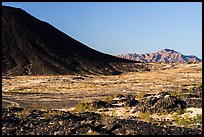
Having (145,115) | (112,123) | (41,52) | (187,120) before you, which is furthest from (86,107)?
(41,52)

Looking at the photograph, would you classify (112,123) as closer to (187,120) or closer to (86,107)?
(187,120)

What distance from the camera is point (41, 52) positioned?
106812 millimetres

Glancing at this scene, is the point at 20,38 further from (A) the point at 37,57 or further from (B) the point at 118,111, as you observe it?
(B) the point at 118,111

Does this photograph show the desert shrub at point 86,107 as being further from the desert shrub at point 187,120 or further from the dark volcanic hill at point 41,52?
the dark volcanic hill at point 41,52

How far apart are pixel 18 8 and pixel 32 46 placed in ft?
96.2

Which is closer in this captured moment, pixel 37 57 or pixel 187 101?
pixel 187 101

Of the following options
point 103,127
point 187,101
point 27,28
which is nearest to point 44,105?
point 187,101

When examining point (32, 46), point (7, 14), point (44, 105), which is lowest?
point (44, 105)

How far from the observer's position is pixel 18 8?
131875 millimetres

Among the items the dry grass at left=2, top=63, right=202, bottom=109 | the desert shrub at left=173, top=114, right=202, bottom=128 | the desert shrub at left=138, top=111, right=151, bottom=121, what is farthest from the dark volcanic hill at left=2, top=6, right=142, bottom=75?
the desert shrub at left=173, top=114, right=202, bottom=128

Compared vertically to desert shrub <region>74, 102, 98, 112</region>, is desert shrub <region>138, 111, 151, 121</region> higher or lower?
higher

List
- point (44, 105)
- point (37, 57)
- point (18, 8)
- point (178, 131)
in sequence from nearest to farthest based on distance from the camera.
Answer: point (178, 131), point (44, 105), point (37, 57), point (18, 8)

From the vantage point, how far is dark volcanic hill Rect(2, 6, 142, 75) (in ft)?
321

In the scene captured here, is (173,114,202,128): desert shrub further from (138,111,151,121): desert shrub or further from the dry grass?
the dry grass
